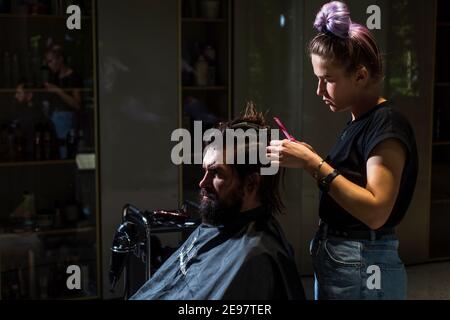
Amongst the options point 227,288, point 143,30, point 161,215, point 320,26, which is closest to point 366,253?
point 227,288

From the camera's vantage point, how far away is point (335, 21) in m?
1.54

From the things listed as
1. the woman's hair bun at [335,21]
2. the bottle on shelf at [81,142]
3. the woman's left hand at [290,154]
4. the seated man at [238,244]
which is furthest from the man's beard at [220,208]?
the bottle on shelf at [81,142]

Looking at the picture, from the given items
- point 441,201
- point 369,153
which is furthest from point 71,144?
point 441,201

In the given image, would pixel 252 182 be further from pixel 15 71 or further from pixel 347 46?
pixel 15 71

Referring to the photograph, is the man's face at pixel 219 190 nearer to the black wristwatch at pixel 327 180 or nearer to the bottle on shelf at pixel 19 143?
the black wristwatch at pixel 327 180

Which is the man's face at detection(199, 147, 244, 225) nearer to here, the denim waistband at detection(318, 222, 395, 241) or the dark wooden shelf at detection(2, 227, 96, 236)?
the denim waistband at detection(318, 222, 395, 241)

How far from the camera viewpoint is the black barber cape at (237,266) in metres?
1.62

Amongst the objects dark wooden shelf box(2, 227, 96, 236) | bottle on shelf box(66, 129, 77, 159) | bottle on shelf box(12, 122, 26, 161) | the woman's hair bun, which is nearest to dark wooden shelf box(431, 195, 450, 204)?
dark wooden shelf box(2, 227, 96, 236)

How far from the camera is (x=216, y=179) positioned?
1.73 meters

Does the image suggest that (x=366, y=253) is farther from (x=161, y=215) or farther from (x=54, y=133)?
(x=54, y=133)

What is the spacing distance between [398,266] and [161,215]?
103 cm

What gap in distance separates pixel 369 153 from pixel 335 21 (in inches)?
14.0

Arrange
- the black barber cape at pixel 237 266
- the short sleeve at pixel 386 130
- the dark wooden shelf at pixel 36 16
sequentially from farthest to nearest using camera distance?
the dark wooden shelf at pixel 36 16 < the black barber cape at pixel 237 266 < the short sleeve at pixel 386 130

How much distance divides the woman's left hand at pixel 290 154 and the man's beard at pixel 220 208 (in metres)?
0.25
